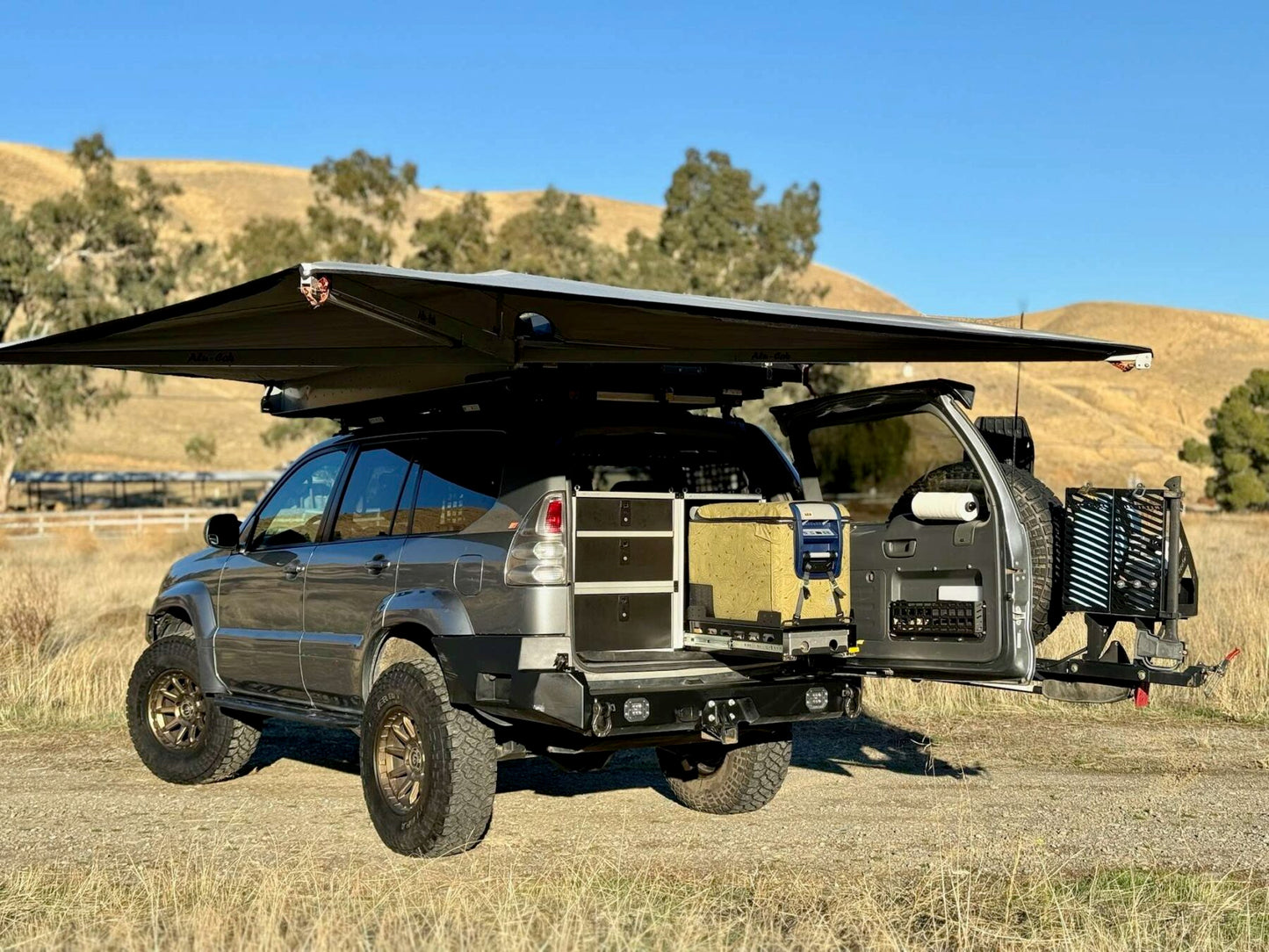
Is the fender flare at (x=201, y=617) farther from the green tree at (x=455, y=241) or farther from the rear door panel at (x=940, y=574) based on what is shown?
the green tree at (x=455, y=241)

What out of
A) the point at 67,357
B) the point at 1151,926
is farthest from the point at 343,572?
the point at 1151,926

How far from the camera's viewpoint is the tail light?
6297 millimetres

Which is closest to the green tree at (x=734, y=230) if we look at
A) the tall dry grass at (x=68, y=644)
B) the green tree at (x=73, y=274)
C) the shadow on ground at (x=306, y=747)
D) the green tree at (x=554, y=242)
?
the green tree at (x=554, y=242)

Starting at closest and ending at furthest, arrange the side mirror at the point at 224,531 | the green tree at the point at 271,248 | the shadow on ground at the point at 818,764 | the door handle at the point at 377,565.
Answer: the door handle at the point at 377,565 → the side mirror at the point at 224,531 → the shadow on ground at the point at 818,764 → the green tree at the point at 271,248

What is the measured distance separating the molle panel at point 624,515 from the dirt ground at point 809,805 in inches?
58.4

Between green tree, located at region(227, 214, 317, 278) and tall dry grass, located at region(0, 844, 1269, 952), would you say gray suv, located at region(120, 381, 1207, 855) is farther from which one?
green tree, located at region(227, 214, 317, 278)

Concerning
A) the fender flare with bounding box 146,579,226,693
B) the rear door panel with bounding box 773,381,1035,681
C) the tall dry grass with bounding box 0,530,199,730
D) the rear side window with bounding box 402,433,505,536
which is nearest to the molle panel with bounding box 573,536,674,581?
the rear side window with bounding box 402,433,505,536

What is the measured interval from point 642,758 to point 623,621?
3.17 metres

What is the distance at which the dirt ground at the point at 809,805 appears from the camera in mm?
6762

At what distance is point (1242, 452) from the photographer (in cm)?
4816

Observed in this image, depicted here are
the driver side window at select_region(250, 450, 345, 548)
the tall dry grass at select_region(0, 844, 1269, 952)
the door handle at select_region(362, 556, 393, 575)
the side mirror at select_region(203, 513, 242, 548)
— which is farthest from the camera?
the side mirror at select_region(203, 513, 242, 548)

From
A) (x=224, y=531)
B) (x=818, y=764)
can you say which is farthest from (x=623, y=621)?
(x=818, y=764)

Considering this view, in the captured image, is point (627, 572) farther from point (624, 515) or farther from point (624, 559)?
point (624, 515)

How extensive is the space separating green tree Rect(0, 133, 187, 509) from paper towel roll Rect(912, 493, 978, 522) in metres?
43.5
